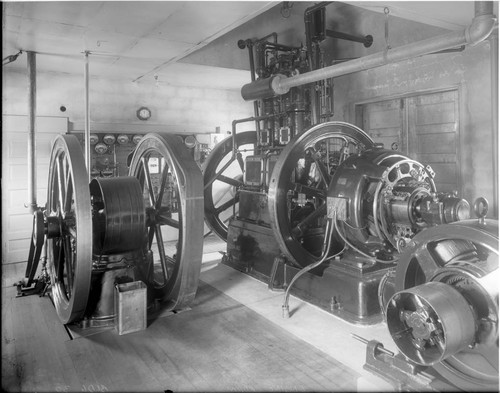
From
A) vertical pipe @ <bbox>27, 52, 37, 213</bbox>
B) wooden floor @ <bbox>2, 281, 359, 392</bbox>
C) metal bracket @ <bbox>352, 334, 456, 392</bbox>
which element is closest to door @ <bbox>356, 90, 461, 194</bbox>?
wooden floor @ <bbox>2, 281, 359, 392</bbox>

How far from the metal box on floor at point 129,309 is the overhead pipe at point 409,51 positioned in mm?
2100

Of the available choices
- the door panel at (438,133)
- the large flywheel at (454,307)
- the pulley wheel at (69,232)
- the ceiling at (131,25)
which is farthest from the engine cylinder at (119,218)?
the door panel at (438,133)

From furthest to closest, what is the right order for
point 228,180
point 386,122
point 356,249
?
point 386,122, point 228,180, point 356,249

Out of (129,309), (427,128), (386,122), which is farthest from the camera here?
(386,122)

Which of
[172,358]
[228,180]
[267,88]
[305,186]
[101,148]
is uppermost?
[267,88]

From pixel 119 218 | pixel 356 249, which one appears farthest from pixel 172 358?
pixel 356 249

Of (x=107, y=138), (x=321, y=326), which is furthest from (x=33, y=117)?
(x=321, y=326)

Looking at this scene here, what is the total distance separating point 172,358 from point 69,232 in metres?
1.12

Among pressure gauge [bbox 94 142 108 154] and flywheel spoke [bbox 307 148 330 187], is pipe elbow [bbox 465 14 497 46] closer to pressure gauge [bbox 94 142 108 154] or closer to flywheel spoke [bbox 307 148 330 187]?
flywheel spoke [bbox 307 148 330 187]

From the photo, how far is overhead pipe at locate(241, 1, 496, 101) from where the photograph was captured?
238 centimetres

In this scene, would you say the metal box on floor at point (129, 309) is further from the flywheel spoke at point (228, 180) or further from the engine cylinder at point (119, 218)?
the flywheel spoke at point (228, 180)

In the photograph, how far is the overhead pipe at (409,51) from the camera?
2377mm

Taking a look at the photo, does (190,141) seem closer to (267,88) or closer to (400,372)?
(267,88)

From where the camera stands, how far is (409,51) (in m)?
2.74
